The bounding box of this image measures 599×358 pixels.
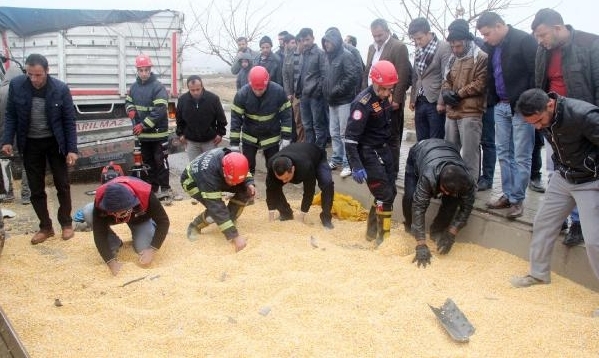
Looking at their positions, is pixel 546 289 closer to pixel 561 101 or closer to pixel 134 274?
pixel 561 101

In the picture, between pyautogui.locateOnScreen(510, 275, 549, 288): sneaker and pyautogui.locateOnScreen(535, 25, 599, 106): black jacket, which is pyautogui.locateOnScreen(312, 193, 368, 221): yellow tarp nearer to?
pyautogui.locateOnScreen(510, 275, 549, 288): sneaker

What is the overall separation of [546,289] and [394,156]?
7.30ft

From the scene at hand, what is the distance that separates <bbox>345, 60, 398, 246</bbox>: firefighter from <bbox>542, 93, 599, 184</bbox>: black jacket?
173 cm

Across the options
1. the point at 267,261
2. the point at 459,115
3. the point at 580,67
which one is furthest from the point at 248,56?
the point at 580,67

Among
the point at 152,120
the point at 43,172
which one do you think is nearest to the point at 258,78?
the point at 152,120

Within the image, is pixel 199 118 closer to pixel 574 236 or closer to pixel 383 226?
pixel 383 226

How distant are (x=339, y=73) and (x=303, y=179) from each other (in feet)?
5.55

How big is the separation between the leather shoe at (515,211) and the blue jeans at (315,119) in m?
2.98

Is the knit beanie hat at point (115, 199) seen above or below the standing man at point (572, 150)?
below

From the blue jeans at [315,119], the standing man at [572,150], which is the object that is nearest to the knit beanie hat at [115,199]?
the standing man at [572,150]

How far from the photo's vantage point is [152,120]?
21.6 feet

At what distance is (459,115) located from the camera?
5.21m

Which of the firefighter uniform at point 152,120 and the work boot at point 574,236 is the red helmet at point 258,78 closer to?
the firefighter uniform at point 152,120

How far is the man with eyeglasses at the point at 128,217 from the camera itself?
4.31m
